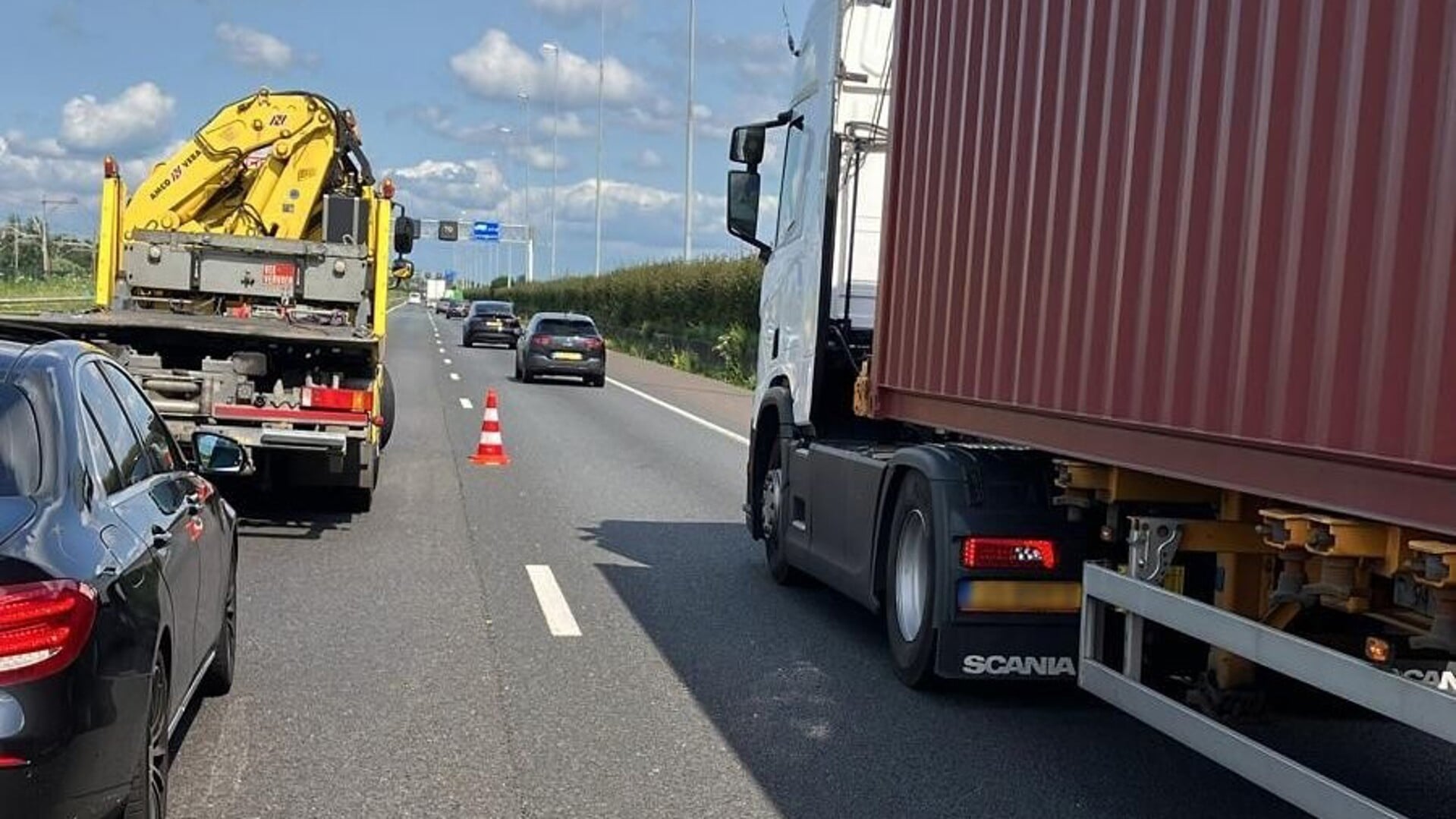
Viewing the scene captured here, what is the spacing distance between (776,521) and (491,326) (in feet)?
136

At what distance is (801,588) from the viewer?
9617 mm

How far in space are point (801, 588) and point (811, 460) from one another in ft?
3.94

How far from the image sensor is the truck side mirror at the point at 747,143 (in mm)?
10055

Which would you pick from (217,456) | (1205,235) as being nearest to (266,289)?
(217,456)

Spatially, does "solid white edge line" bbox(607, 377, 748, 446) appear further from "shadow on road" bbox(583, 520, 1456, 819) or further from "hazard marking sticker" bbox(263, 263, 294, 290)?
"shadow on road" bbox(583, 520, 1456, 819)

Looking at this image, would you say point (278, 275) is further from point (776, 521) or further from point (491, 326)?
point (491, 326)

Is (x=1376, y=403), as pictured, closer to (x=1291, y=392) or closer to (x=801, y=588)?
(x=1291, y=392)

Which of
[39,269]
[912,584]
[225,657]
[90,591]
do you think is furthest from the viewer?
[39,269]

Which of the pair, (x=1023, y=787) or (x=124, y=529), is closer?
(x=124, y=529)

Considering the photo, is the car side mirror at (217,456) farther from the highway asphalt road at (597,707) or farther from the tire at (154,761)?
the tire at (154,761)

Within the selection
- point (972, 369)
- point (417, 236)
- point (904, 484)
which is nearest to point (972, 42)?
point (972, 369)

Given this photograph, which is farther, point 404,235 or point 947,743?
point 404,235

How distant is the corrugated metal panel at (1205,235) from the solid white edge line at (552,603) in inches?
86.9

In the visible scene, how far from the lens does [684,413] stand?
25188 millimetres
